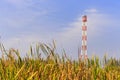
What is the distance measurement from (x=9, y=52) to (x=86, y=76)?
128 centimetres

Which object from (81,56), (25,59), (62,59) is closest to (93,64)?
(81,56)

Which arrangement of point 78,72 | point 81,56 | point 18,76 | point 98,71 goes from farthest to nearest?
point 81,56, point 98,71, point 78,72, point 18,76

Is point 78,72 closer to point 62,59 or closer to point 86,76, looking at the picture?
point 86,76

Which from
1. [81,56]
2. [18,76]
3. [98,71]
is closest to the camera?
[18,76]

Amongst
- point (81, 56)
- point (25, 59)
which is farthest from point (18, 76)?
point (81, 56)

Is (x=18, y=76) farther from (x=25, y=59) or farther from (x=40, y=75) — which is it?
(x=25, y=59)

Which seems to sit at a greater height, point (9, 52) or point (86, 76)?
point (9, 52)

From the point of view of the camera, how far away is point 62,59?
624 centimetres

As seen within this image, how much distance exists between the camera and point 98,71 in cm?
613

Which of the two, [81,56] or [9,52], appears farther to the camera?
[81,56]

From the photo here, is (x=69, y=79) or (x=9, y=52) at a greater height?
(x=9, y=52)

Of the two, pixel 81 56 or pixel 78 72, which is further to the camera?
pixel 81 56

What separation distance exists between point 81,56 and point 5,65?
1.91 m

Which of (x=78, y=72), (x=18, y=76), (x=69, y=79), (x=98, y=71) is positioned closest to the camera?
(x=18, y=76)
